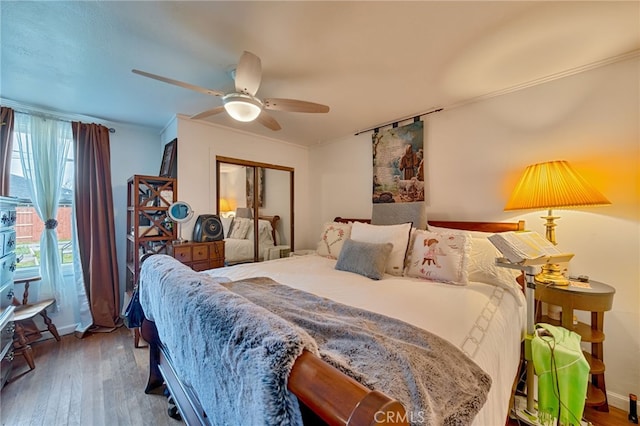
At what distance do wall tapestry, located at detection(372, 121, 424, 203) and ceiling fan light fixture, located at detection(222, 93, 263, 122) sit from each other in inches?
71.2

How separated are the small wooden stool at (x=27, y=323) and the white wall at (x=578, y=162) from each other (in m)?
3.97

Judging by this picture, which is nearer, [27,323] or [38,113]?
[27,323]

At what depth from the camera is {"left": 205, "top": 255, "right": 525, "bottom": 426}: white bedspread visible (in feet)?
3.35

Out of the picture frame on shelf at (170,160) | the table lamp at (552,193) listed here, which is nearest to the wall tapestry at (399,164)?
the table lamp at (552,193)

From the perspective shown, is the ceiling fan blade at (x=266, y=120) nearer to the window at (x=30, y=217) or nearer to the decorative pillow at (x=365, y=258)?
the decorative pillow at (x=365, y=258)

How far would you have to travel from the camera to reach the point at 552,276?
5.81 feet

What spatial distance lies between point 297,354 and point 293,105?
5.57ft

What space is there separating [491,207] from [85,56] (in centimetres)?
351

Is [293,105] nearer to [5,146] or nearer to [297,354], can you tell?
[297,354]

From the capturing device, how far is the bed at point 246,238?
3141 millimetres

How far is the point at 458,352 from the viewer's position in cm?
92

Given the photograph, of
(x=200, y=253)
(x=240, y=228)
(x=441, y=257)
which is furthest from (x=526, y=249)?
(x=240, y=228)

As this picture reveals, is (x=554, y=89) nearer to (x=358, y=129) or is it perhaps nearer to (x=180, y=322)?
(x=358, y=129)

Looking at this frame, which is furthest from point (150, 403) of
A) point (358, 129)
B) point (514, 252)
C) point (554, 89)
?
point (554, 89)
